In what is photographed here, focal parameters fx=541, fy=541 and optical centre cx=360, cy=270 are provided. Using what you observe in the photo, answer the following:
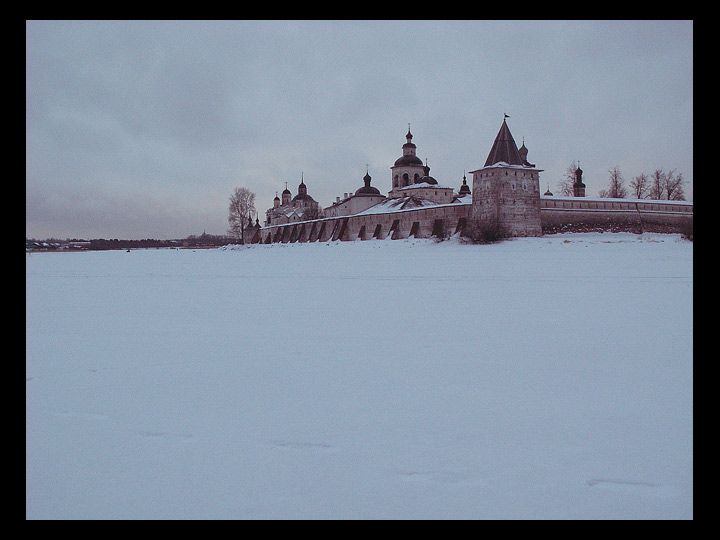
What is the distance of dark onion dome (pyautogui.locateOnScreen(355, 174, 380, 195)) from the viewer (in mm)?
54781

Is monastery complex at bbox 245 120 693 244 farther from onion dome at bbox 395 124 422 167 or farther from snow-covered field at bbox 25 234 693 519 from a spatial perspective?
snow-covered field at bbox 25 234 693 519

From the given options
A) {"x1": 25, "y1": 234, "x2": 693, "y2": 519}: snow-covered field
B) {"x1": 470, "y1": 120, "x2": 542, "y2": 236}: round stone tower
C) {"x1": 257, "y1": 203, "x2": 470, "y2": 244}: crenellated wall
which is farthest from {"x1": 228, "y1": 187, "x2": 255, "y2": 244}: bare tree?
{"x1": 25, "y1": 234, "x2": 693, "y2": 519}: snow-covered field

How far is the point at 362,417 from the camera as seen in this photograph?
3041mm

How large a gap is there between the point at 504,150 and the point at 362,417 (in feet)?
115

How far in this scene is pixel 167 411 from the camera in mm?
3172

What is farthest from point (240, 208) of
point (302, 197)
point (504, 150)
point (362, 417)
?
point (362, 417)

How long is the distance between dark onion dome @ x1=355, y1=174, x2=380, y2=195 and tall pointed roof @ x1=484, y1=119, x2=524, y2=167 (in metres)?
20.3

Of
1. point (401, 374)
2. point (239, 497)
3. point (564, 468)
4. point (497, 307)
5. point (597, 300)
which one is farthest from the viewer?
point (597, 300)

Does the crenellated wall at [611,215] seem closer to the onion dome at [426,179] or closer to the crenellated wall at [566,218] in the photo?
the crenellated wall at [566,218]

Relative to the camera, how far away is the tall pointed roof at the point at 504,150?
116 feet

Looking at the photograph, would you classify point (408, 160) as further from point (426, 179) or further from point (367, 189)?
point (367, 189)
